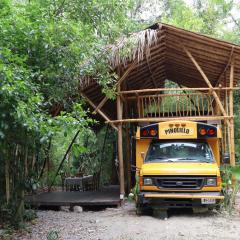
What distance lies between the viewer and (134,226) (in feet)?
27.2

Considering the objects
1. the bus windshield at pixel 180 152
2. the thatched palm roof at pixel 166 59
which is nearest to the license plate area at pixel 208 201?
the bus windshield at pixel 180 152

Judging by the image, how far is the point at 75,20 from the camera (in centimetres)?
827

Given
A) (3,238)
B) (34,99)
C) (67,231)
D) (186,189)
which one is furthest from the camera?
(186,189)

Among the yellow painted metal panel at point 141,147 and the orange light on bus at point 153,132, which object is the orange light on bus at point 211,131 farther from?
the yellow painted metal panel at point 141,147

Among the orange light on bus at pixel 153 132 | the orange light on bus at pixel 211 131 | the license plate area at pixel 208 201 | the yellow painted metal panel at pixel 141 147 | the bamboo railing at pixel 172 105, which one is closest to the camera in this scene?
the license plate area at pixel 208 201

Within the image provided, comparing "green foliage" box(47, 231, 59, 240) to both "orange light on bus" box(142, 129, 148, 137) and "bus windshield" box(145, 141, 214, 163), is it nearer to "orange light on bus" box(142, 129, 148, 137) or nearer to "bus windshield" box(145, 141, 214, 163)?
"bus windshield" box(145, 141, 214, 163)

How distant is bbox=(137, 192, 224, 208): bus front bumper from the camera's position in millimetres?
8883

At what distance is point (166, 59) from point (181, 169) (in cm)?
596

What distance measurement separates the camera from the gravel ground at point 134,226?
7.45 metres

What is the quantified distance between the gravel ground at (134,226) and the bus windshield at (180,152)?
1292mm

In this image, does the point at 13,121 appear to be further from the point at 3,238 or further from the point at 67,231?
the point at 67,231

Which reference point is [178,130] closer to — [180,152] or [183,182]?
[180,152]

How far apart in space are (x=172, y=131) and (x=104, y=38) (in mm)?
2752

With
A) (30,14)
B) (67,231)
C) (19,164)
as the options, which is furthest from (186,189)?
(30,14)
